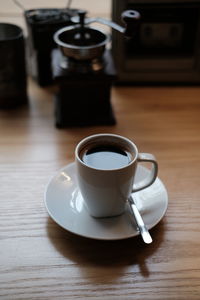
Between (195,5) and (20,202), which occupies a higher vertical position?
(195,5)

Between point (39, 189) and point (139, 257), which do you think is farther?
point (39, 189)

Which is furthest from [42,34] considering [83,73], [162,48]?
[162,48]

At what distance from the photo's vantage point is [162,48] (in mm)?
990

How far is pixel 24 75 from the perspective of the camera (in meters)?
0.90

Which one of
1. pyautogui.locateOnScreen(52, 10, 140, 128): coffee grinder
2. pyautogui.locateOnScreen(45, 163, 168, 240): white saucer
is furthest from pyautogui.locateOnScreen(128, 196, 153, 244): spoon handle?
pyautogui.locateOnScreen(52, 10, 140, 128): coffee grinder

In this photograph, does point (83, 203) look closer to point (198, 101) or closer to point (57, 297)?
point (57, 297)

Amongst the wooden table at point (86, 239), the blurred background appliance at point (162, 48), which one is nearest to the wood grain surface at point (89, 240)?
the wooden table at point (86, 239)

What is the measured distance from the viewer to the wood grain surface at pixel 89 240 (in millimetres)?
539

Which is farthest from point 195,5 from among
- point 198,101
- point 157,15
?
point 198,101

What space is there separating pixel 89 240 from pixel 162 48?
574 millimetres

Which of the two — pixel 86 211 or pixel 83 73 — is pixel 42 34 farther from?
pixel 86 211

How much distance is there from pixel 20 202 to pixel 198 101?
1.66 feet

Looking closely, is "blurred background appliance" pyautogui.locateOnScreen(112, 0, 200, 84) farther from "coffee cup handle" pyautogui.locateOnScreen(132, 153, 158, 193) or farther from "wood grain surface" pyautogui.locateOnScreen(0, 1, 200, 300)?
"coffee cup handle" pyautogui.locateOnScreen(132, 153, 158, 193)

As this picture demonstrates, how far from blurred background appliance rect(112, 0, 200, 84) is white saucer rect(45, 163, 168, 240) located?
0.37 metres
